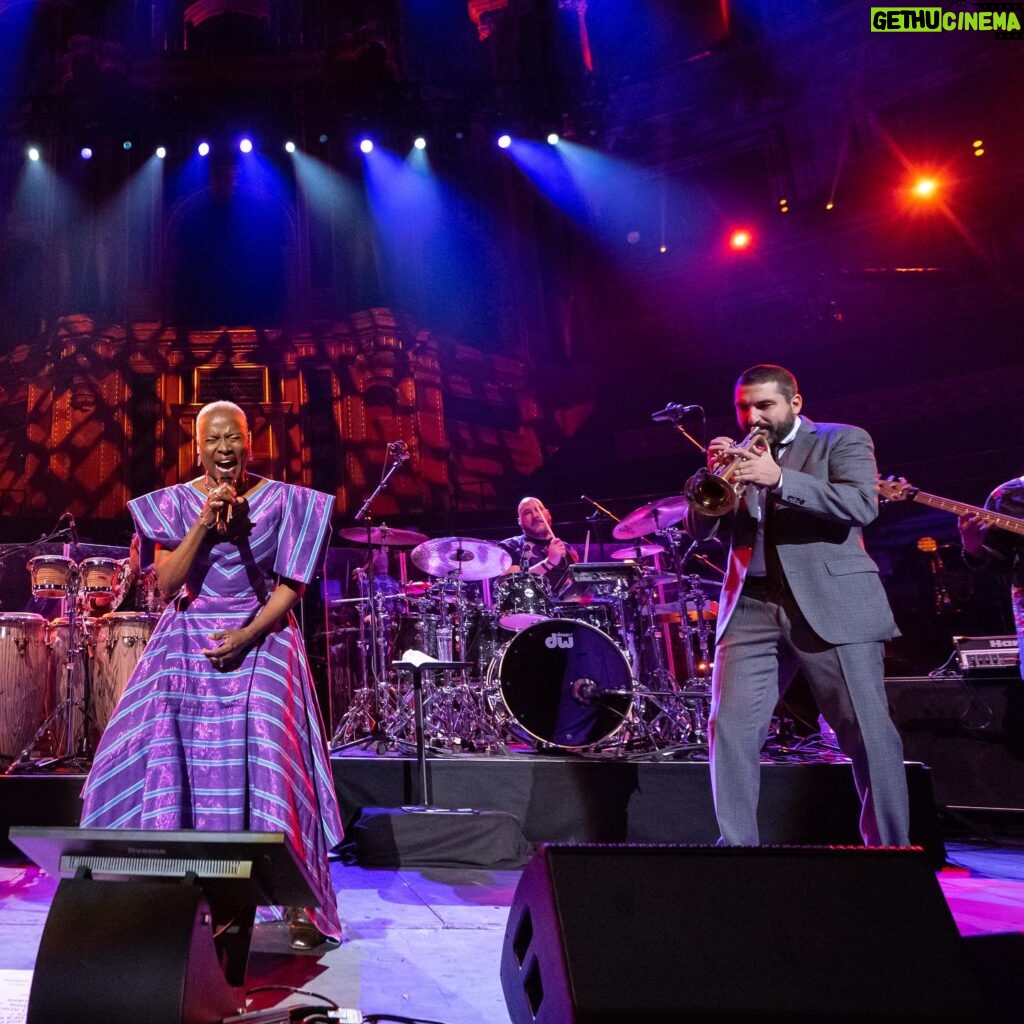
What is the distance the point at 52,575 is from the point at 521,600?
3654mm

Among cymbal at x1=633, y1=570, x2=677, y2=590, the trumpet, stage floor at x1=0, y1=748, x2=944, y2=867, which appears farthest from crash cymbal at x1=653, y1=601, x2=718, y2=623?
the trumpet

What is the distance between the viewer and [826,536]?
332cm

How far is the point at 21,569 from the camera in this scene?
8.65 m

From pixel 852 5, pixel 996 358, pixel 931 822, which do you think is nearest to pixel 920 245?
pixel 996 358

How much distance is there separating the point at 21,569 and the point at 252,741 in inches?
277

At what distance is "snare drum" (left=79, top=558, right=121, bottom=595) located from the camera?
6859 mm

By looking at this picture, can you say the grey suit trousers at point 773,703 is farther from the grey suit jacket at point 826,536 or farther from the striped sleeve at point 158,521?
the striped sleeve at point 158,521

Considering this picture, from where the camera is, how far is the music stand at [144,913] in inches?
66.0

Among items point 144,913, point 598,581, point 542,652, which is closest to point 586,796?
point 542,652

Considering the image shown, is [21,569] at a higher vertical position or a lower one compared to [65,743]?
higher

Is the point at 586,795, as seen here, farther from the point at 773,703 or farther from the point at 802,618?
the point at 802,618

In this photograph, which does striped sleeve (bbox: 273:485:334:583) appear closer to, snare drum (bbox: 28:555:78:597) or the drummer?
snare drum (bbox: 28:555:78:597)

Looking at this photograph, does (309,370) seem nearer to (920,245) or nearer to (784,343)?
(784,343)

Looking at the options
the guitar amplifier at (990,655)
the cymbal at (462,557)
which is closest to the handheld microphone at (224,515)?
the cymbal at (462,557)
